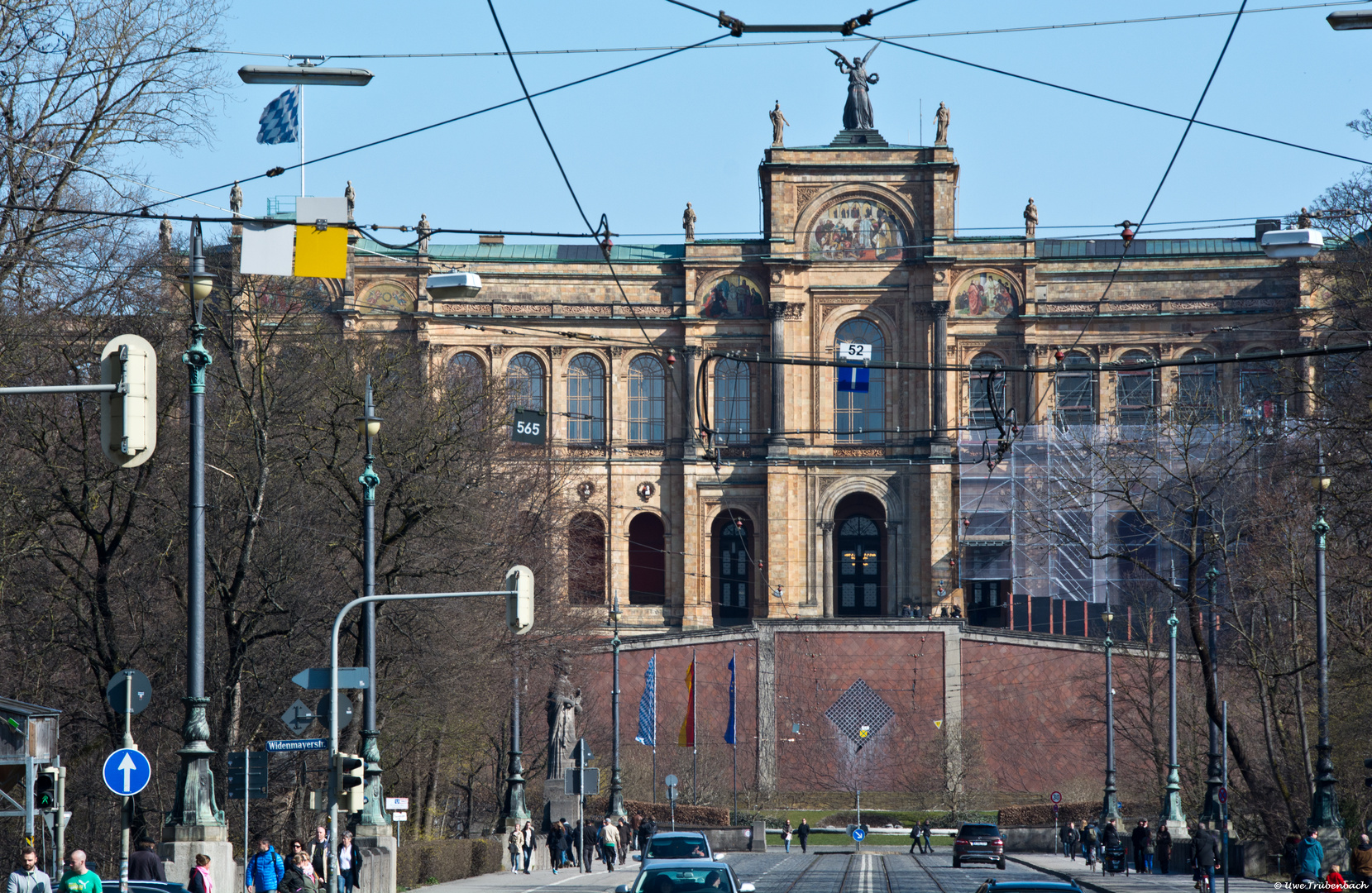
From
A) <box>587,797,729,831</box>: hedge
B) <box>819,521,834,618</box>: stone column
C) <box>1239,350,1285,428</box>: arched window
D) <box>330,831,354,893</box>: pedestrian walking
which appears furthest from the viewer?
<box>819,521,834,618</box>: stone column

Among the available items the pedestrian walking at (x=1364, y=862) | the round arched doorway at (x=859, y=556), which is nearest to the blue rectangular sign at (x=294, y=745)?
the pedestrian walking at (x=1364, y=862)

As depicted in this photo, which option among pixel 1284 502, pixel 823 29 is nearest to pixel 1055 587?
pixel 1284 502

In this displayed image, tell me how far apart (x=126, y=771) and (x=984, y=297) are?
2394 inches

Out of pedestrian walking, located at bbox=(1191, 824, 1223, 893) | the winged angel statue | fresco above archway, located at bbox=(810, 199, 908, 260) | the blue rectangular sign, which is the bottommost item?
pedestrian walking, located at bbox=(1191, 824, 1223, 893)

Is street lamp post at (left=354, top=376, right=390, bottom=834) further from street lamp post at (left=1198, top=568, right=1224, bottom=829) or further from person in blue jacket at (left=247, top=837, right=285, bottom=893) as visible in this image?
street lamp post at (left=1198, top=568, right=1224, bottom=829)

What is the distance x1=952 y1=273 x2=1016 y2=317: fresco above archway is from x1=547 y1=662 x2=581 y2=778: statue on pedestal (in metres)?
32.8

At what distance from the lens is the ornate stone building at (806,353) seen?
240 feet

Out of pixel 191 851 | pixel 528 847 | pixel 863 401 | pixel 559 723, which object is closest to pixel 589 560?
pixel 863 401

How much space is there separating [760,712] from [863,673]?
13.3ft

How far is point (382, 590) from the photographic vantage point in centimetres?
3488

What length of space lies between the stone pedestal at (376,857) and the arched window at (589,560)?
1761 inches

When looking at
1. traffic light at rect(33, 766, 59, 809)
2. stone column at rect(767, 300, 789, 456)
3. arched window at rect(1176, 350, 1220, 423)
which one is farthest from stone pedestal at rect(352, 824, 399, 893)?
stone column at rect(767, 300, 789, 456)

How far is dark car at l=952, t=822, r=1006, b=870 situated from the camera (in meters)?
42.1

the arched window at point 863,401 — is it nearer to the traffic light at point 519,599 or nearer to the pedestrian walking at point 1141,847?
the pedestrian walking at point 1141,847
